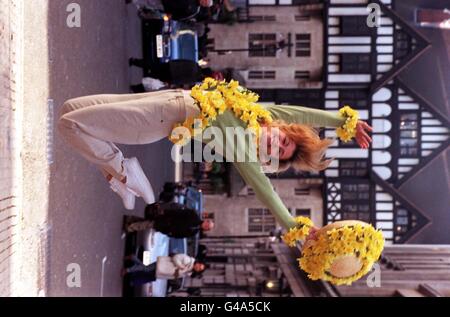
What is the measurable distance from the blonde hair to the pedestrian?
3.43 m

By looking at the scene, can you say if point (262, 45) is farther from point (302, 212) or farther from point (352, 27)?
point (302, 212)

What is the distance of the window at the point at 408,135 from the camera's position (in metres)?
15.4

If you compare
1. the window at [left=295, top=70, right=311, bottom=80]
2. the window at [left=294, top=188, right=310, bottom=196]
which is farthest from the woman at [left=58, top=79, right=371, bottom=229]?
the window at [left=294, top=188, right=310, bottom=196]

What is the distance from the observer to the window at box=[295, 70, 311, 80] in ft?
55.5

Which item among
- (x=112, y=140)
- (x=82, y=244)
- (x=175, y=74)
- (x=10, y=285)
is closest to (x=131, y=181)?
(x=112, y=140)

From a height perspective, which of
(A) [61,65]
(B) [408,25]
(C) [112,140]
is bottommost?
(C) [112,140]

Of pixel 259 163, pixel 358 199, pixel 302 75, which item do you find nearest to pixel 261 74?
pixel 302 75

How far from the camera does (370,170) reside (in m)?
16.1

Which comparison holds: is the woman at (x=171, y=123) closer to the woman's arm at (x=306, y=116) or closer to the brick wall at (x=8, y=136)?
the woman's arm at (x=306, y=116)

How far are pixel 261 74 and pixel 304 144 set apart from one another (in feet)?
43.3

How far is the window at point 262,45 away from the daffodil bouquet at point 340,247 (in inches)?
505

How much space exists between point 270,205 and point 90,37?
365 cm

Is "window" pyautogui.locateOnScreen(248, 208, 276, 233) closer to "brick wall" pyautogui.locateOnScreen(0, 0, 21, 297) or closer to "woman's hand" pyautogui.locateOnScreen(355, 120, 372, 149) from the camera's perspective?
"brick wall" pyautogui.locateOnScreen(0, 0, 21, 297)
